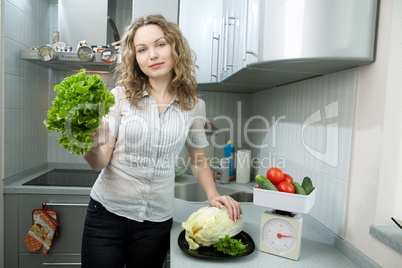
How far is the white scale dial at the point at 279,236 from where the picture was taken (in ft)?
3.27

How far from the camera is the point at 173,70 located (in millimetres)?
1285

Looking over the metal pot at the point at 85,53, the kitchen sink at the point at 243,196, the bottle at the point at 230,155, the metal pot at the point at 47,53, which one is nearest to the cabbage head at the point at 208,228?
the kitchen sink at the point at 243,196

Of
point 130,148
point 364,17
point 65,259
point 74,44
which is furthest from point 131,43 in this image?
point 65,259

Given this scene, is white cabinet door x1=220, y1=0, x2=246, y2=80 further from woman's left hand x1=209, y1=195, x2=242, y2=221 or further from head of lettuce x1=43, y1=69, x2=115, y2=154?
head of lettuce x1=43, y1=69, x2=115, y2=154

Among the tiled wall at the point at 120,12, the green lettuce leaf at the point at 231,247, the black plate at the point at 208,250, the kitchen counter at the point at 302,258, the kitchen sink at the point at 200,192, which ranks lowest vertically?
the kitchen sink at the point at 200,192

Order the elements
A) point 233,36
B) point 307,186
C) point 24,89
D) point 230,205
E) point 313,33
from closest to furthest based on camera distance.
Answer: point 313,33
point 307,186
point 230,205
point 233,36
point 24,89

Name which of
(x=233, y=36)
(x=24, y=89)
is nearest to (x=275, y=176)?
(x=233, y=36)

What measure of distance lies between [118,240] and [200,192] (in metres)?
0.99

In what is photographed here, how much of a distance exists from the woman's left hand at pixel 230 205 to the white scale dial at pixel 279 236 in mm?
118

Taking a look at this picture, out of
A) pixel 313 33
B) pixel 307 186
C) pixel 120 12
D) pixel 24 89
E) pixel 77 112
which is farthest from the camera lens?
pixel 120 12

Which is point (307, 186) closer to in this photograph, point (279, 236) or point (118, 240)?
point (279, 236)

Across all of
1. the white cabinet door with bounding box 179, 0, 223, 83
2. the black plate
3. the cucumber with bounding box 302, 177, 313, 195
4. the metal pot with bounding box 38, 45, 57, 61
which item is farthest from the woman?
→ the metal pot with bounding box 38, 45, 57, 61

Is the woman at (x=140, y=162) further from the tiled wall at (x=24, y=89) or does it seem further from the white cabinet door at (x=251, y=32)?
the tiled wall at (x=24, y=89)

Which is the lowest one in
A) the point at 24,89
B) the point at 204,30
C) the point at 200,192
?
the point at 200,192
